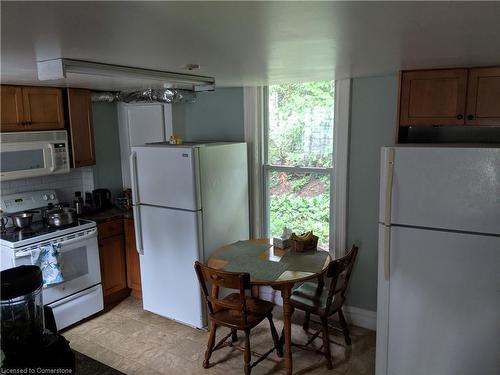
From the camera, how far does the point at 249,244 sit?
3.48 m

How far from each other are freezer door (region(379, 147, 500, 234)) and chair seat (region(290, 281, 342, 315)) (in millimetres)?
942

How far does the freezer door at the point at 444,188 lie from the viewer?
2145 millimetres

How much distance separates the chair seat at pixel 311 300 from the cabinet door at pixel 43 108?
2.72 metres

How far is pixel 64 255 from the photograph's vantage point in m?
3.49

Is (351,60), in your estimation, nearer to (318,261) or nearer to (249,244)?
(318,261)

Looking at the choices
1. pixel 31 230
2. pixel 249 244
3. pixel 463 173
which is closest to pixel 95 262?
pixel 31 230

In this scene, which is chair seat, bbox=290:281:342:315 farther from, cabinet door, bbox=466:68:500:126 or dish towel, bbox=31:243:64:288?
dish towel, bbox=31:243:64:288

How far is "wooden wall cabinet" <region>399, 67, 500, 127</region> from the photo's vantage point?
2477mm

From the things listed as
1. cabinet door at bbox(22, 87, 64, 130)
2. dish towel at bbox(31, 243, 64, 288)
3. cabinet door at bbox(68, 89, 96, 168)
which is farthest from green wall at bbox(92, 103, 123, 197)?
dish towel at bbox(31, 243, 64, 288)

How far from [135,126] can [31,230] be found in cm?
160

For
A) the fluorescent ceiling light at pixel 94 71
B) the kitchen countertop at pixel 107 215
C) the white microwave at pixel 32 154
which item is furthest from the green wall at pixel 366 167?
the white microwave at pixel 32 154

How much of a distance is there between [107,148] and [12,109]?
121cm

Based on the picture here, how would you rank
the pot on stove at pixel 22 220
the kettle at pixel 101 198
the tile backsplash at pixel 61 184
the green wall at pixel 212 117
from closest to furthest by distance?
the pot on stove at pixel 22 220
the tile backsplash at pixel 61 184
the green wall at pixel 212 117
the kettle at pixel 101 198

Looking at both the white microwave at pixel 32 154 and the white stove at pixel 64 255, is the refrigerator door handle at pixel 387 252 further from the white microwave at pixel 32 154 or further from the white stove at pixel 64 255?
the white microwave at pixel 32 154
